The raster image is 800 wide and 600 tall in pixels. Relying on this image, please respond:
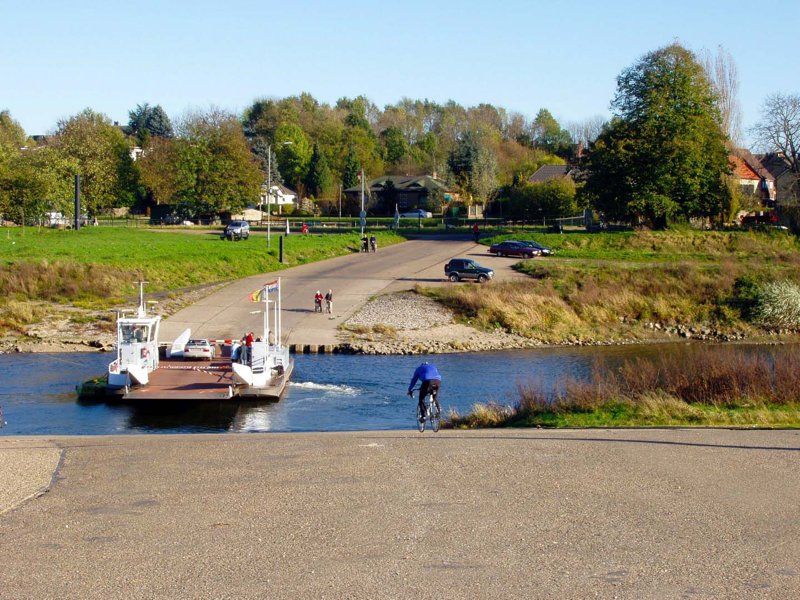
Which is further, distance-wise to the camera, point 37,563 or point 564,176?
point 564,176

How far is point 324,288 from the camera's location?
5819cm

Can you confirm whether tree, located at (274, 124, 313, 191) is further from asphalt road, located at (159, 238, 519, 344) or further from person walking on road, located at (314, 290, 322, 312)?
person walking on road, located at (314, 290, 322, 312)

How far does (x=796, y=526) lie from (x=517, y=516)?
4.18 m

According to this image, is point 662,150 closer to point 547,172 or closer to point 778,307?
point 778,307

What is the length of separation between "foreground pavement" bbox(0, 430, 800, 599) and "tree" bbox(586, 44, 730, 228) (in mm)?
59977

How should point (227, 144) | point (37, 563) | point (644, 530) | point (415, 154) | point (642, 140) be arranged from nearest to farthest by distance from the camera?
point (37, 563)
point (644, 530)
point (642, 140)
point (227, 144)
point (415, 154)

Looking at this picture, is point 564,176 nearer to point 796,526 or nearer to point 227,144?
point 227,144

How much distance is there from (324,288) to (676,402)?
34497 mm

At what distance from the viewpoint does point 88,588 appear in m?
11.9

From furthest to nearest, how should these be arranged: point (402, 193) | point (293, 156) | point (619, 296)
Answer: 1. point (293, 156)
2. point (402, 193)
3. point (619, 296)

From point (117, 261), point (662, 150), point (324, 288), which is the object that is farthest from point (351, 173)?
point (324, 288)

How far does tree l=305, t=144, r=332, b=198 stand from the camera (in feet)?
446

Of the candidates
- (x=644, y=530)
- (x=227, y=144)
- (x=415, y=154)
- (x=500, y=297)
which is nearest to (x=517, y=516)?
(x=644, y=530)

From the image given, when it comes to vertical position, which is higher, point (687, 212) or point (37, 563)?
point (687, 212)
